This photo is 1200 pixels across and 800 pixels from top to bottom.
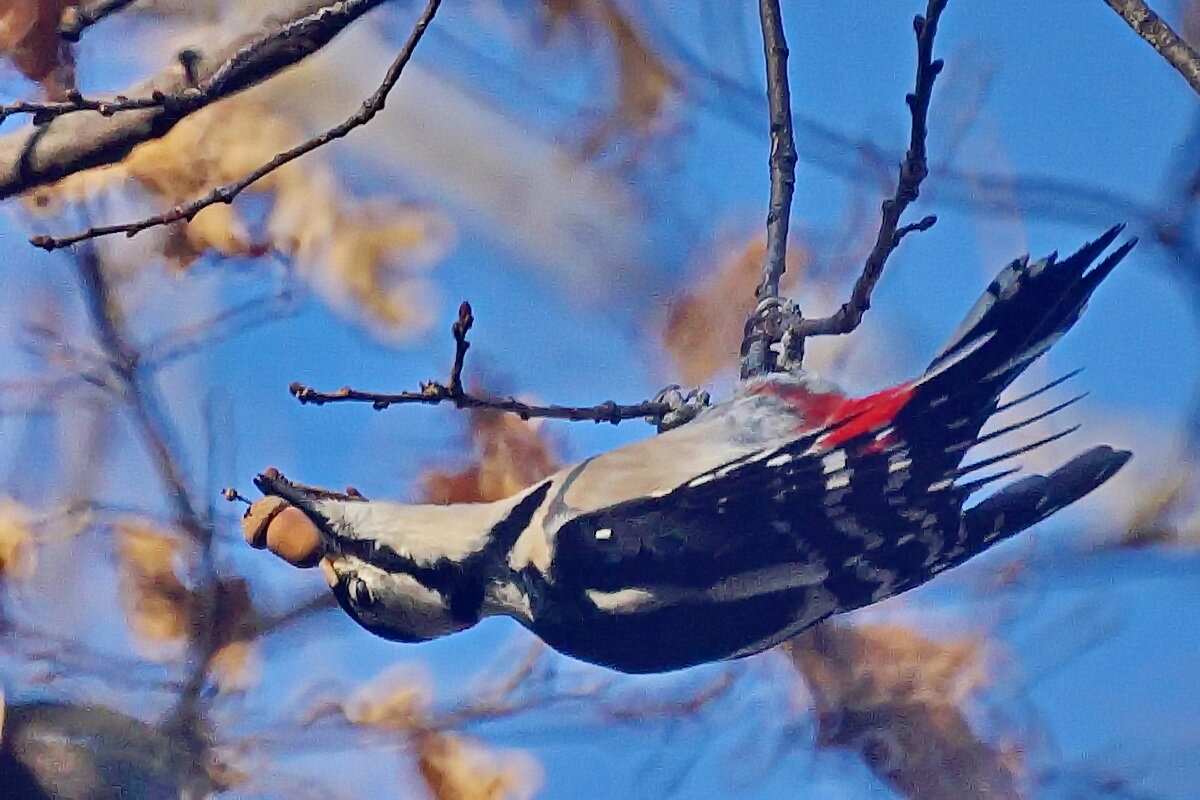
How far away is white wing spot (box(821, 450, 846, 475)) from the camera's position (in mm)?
829

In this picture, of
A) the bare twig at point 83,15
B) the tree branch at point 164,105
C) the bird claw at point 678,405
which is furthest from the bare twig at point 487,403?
the bare twig at point 83,15

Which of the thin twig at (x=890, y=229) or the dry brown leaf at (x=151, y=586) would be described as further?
the dry brown leaf at (x=151, y=586)

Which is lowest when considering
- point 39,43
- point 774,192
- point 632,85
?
point 774,192

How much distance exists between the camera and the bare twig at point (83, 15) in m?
0.96

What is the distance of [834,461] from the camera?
2.72 feet

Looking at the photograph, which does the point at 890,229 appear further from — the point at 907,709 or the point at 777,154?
the point at 907,709

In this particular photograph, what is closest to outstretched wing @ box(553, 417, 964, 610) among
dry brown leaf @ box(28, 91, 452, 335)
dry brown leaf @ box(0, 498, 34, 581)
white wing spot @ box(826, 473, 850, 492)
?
white wing spot @ box(826, 473, 850, 492)

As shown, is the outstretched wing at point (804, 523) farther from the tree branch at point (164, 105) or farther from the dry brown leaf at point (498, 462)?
the tree branch at point (164, 105)

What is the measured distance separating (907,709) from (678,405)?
0.87 ft

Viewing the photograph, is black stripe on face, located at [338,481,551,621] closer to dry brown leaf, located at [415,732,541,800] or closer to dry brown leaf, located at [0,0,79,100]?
dry brown leaf, located at [415,732,541,800]

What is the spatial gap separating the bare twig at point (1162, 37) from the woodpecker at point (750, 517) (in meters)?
0.12

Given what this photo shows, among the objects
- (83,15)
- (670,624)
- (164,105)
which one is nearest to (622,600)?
(670,624)

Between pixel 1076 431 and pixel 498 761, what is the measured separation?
477 mm

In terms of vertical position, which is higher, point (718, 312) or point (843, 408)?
point (718, 312)
